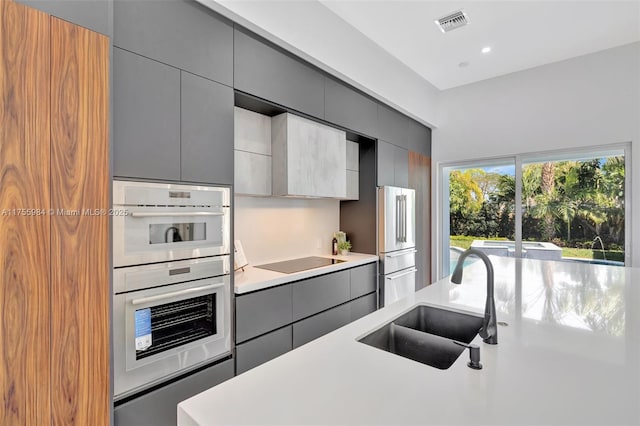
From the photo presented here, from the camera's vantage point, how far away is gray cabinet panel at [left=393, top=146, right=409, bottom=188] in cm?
382

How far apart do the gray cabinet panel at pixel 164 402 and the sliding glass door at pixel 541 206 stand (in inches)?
149

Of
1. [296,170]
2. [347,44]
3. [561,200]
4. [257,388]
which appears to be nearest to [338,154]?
[296,170]

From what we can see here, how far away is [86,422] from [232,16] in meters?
2.33

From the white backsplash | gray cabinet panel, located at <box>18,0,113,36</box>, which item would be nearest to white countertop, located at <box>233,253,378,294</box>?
the white backsplash

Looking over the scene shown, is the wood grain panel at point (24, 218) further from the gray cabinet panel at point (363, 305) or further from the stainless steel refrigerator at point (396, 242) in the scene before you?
the stainless steel refrigerator at point (396, 242)

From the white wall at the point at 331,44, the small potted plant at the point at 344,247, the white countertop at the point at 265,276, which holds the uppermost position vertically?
the white wall at the point at 331,44

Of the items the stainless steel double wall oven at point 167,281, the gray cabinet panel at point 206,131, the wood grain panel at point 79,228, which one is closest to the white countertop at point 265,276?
the stainless steel double wall oven at point 167,281

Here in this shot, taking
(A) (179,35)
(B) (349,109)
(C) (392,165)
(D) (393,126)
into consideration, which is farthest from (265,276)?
(D) (393,126)

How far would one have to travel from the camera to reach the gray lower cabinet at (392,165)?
354 cm

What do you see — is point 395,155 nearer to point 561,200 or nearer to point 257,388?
point 561,200

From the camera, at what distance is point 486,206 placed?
4320 millimetres

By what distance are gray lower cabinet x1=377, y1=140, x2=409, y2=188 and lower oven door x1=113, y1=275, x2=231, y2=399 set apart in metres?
2.26

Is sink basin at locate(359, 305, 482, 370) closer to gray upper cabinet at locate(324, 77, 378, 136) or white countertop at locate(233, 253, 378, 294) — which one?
white countertop at locate(233, 253, 378, 294)

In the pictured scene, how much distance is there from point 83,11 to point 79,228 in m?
0.95
